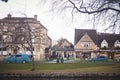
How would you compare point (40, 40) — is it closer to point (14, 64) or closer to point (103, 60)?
point (14, 64)

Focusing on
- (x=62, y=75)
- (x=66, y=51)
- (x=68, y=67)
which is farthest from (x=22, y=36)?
(x=62, y=75)

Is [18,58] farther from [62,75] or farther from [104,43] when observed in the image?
[104,43]

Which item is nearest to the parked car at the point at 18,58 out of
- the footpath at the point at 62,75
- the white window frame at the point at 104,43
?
the footpath at the point at 62,75

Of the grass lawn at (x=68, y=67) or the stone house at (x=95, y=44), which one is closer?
the grass lawn at (x=68, y=67)

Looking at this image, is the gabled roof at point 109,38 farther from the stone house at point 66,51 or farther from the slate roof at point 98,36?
the stone house at point 66,51

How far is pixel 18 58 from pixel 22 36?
0.52 metres

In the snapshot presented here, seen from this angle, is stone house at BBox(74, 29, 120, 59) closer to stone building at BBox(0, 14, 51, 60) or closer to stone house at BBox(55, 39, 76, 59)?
stone house at BBox(55, 39, 76, 59)

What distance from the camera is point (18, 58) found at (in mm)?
5594

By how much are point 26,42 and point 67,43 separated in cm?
101

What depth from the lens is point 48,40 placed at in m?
6.08

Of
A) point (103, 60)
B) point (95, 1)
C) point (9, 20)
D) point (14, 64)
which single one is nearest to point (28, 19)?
point (9, 20)

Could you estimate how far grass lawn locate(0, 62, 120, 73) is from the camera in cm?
533

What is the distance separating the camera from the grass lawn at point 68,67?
17.5 ft

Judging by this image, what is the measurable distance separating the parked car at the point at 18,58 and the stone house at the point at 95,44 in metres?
1.17
